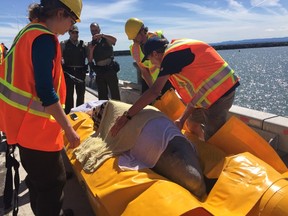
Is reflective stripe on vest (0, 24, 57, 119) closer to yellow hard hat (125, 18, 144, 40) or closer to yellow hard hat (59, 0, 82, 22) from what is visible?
yellow hard hat (59, 0, 82, 22)

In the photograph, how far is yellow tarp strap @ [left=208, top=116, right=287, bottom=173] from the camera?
274 cm

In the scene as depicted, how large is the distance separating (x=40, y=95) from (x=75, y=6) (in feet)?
1.91

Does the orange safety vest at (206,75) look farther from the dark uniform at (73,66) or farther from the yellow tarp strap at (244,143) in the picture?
the dark uniform at (73,66)

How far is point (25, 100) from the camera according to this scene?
198 centimetres

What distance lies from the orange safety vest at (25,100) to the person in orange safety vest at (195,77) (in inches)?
36.1

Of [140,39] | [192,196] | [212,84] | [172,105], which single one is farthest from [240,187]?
[140,39]

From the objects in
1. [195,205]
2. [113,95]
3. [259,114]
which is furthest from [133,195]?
[113,95]

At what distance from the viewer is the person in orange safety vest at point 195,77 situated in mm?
2775

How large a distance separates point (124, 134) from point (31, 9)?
1333 millimetres

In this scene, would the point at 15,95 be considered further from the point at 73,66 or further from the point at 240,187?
the point at 73,66

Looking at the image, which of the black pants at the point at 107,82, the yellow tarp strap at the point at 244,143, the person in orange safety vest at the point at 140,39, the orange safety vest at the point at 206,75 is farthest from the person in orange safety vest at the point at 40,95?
the black pants at the point at 107,82

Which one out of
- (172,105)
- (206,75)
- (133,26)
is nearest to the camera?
(206,75)

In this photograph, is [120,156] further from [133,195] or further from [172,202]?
[172,202]

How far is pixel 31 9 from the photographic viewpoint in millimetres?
1989
